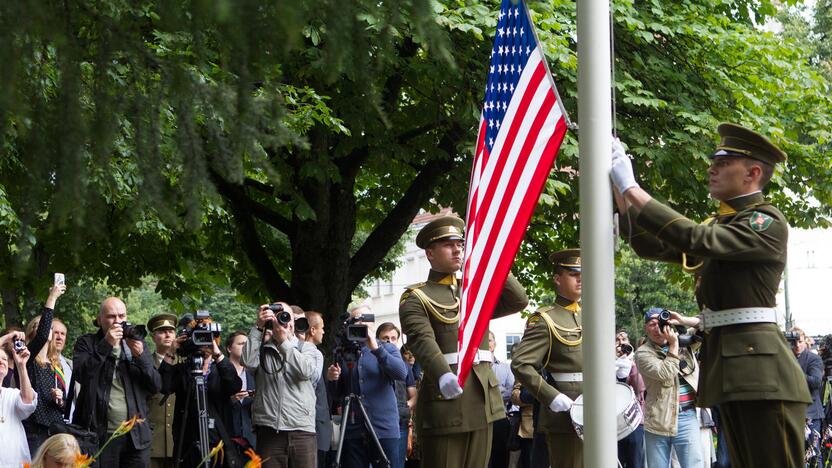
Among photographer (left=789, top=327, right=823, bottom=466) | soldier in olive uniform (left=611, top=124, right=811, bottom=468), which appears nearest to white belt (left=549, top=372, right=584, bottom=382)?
soldier in olive uniform (left=611, top=124, right=811, bottom=468)

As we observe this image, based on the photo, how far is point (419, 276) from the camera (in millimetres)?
54875

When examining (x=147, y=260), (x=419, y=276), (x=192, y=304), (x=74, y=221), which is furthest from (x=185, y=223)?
(x=419, y=276)

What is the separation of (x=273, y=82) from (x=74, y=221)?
700 millimetres

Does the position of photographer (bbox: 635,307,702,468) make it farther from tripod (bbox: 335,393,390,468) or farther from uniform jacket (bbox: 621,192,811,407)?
uniform jacket (bbox: 621,192,811,407)

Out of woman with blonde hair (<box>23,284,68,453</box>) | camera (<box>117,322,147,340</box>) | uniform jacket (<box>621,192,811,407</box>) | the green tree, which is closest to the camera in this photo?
the green tree

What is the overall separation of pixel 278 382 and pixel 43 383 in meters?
1.91

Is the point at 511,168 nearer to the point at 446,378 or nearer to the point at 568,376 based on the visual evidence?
the point at 446,378

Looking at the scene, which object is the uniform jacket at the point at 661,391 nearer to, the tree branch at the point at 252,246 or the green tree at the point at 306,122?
the green tree at the point at 306,122

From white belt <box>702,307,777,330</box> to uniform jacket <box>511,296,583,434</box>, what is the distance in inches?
124

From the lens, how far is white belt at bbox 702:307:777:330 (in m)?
5.43

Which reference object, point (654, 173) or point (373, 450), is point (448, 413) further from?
point (654, 173)

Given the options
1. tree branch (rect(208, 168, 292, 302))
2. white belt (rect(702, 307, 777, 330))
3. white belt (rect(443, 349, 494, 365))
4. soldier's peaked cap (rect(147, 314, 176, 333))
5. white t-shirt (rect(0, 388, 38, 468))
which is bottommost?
white t-shirt (rect(0, 388, 38, 468))

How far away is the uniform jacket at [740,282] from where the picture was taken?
5.25 meters

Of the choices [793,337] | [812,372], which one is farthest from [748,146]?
[812,372]
